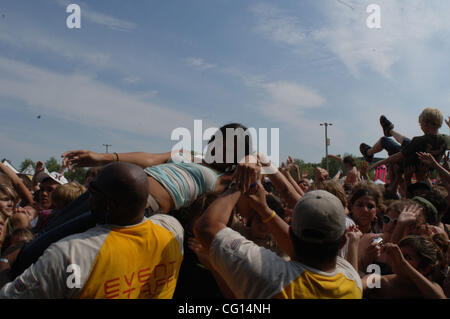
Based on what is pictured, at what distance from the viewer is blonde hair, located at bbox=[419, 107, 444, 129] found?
177 inches

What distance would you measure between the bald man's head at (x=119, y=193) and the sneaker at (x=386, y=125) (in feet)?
17.1

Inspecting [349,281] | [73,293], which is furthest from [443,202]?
[73,293]

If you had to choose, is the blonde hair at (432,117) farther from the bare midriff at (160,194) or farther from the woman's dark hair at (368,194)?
the bare midriff at (160,194)

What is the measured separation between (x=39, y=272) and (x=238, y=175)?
1.00 m

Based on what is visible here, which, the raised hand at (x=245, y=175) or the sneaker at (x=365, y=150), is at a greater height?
the sneaker at (x=365, y=150)

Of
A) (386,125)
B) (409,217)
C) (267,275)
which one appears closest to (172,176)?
(267,275)

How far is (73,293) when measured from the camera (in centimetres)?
137

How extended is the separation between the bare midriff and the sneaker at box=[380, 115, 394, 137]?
4906 mm

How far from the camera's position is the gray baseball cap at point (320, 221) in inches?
56.1

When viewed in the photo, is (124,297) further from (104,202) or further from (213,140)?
(213,140)

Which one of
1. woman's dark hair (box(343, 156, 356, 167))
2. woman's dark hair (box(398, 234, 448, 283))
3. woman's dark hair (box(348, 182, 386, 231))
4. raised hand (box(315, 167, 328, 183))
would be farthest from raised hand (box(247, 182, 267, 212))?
woman's dark hair (box(343, 156, 356, 167))

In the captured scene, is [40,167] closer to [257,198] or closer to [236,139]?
[236,139]

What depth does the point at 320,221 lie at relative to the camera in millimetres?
1424

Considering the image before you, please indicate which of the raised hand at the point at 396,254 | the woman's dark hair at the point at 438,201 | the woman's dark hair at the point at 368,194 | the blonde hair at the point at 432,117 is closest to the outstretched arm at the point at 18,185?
the woman's dark hair at the point at 368,194
